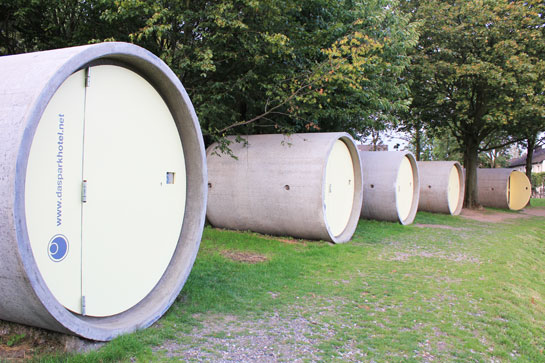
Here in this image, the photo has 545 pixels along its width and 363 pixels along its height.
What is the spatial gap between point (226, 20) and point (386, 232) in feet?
25.1

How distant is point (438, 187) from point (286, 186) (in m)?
11.1

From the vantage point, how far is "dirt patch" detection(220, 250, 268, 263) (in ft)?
27.6

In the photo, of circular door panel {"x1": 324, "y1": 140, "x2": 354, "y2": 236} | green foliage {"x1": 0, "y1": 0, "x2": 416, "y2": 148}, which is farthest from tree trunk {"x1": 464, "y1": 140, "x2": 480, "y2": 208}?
circular door panel {"x1": 324, "y1": 140, "x2": 354, "y2": 236}

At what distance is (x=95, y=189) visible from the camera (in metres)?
4.30

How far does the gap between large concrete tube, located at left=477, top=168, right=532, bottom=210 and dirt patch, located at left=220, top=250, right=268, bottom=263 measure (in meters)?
20.6

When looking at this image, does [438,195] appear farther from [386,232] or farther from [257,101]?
[257,101]

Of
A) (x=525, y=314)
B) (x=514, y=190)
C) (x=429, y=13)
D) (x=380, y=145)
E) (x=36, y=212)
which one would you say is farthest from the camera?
(x=380, y=145)

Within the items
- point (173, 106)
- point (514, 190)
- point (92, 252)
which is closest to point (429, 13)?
point (514, 190)

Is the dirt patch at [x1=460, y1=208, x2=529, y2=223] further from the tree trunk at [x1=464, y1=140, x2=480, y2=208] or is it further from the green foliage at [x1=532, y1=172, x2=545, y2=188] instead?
the green foliage at [x1=532, y1=172, x2=545, y2=188]

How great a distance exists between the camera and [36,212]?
12.2 feet

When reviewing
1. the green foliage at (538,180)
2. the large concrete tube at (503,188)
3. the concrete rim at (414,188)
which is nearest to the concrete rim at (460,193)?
the concrete rim at (414,188)

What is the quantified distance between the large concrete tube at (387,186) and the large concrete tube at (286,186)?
3041 millimetres

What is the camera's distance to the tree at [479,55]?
61.1ft

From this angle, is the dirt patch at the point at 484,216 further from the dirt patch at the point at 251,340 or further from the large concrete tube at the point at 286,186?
the dirt patch at the point at 251,340
